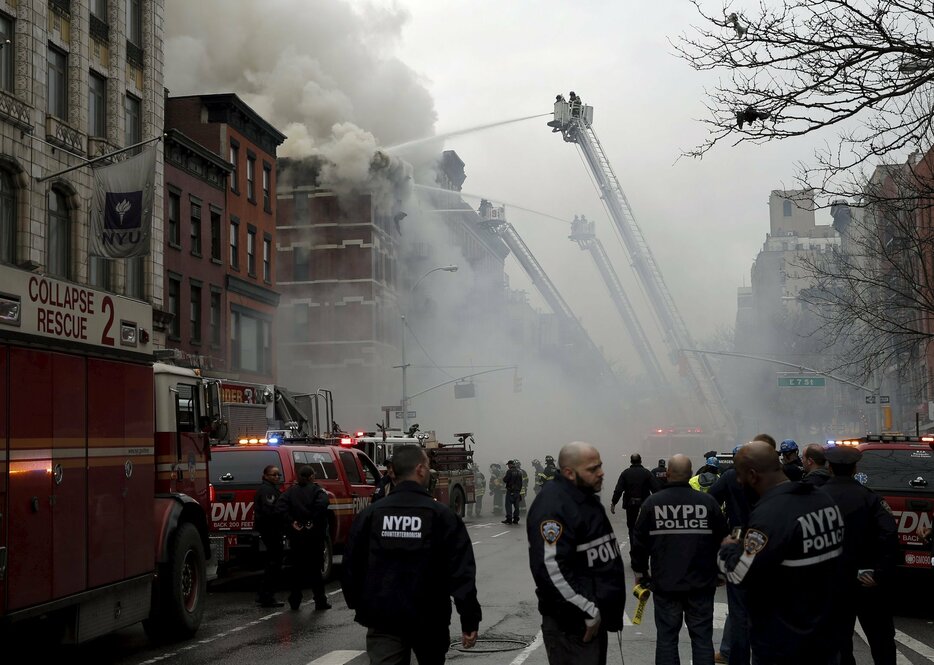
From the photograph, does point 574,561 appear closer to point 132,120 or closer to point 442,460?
point 442,460

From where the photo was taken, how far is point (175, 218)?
1366 inches

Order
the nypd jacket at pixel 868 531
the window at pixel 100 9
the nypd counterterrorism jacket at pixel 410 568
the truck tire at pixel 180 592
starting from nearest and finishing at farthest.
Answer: the nypd counterterrorism jacket at pixel 410 568
the nypd jacket at pixel 868 531
the truck tire at pixel 180 592
the window at pixel 100 9

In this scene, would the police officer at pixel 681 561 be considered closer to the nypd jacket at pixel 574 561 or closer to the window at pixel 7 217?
the nypd jacket at pixel 574 561

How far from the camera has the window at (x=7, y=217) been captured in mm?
23531

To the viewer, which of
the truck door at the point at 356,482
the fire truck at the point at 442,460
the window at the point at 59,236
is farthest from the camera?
the window at the point at 59,236

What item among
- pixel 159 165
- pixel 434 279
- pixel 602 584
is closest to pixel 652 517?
pixel 602 584

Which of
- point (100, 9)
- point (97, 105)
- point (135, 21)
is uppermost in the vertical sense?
point (135, 21)

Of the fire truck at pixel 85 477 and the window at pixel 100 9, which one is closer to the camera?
the fire truck at pixel 85 477

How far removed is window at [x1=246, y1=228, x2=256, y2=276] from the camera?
40.8 metres

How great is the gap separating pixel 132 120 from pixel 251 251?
11.6m

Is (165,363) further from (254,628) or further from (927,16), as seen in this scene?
(927,16)

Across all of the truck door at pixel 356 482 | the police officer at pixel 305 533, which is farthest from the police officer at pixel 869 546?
the truck door at pixel 356 482

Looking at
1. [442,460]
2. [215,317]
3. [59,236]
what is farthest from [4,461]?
[215,317]

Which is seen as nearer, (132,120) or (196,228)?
(132,120)
